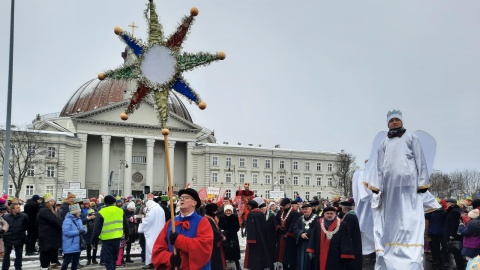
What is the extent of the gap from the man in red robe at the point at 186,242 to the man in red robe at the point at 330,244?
3.64 meters

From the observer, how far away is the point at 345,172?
7238 centimetres

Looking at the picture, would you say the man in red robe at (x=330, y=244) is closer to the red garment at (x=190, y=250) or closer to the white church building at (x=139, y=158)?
the red garment at (x=190, y=250)

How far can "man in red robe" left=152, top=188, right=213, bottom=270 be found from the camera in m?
5.48

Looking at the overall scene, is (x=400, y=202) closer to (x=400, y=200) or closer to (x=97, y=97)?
(x=400, y=200)

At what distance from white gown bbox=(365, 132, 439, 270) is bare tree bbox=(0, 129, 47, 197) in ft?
180

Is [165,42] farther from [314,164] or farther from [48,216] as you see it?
[314,164]

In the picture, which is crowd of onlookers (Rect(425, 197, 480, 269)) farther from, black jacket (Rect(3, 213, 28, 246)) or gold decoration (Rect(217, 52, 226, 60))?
black jacket (Rect(3, 213, 28, 246))

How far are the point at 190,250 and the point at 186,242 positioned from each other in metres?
0.10

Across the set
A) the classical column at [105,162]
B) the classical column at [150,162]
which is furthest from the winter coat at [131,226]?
the classical column at [150,162]

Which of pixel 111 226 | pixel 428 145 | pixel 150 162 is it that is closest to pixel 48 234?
pixel 111 226

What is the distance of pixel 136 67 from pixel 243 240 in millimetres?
19500

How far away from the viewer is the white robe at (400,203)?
7.34 m

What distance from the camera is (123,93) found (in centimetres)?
8044

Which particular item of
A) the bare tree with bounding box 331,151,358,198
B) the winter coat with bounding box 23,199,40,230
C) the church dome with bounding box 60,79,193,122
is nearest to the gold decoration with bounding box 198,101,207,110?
the winter coat with bounding box 23,199,40,230
